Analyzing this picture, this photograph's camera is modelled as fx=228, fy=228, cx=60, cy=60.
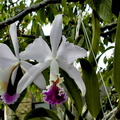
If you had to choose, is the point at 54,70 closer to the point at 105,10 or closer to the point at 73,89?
the point at 73,89

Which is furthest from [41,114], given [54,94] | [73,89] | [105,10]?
[105,10]

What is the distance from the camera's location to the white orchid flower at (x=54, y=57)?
0.51 m

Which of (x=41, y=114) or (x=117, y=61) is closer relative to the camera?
(x=117, y=61)

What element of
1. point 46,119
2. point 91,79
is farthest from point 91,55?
point 46,119

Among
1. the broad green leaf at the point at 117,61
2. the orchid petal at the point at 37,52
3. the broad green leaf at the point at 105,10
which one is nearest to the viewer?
the orchid petal at the point at 37,52

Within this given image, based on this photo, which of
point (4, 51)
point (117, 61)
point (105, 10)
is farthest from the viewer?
point (105, 10)

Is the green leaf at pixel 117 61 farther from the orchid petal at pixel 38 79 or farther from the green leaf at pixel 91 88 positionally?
the orchid petal at pixel 38 79

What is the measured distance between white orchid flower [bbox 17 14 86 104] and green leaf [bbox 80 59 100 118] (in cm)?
16

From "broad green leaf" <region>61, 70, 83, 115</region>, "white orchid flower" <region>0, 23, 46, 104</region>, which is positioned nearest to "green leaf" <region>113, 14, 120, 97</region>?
"broad green leaf" <region>61, 70, 83, 115</region>

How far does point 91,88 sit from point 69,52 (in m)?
0.24

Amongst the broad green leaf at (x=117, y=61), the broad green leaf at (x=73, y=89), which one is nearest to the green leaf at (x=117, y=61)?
the broad green leaf at (x=117, y=61)

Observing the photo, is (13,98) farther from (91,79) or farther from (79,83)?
(91,79)

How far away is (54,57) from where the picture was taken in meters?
0.55

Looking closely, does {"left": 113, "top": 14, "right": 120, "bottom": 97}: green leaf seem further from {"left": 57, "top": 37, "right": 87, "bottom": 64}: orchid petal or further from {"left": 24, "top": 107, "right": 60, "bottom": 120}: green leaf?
{"left": 24, "top": 107, "right": 60, "bottom": 120}: green leaf
